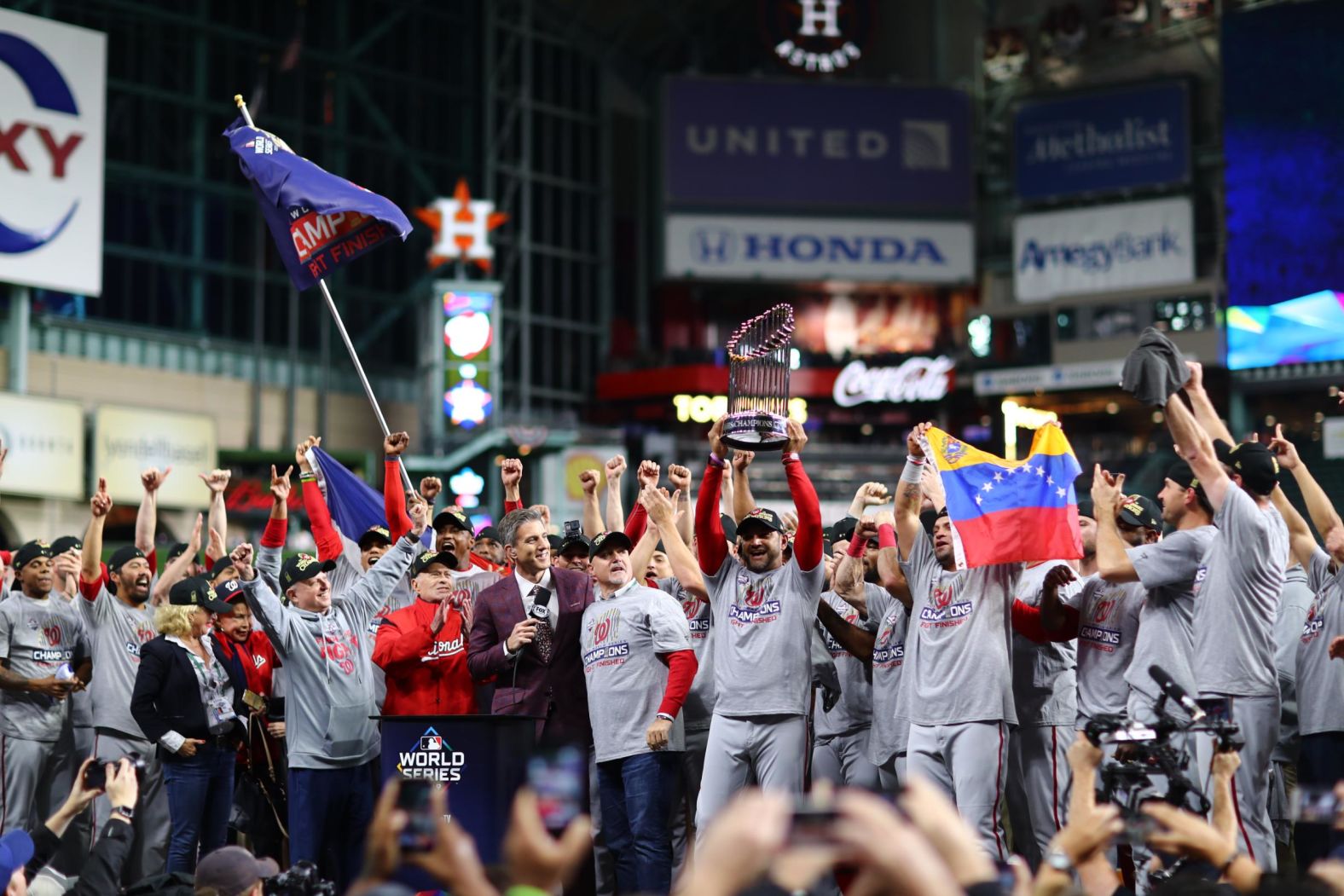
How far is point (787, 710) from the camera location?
9.45 meters

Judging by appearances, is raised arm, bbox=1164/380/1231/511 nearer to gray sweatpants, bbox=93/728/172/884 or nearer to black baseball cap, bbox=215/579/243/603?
black baseball cap, bbox=215/579/243/603

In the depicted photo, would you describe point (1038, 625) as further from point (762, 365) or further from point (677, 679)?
point (762, 365)

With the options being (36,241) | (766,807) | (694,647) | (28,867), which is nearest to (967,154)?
(36,241)

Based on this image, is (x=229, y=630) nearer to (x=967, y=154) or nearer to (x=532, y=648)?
(x=532, y=648)

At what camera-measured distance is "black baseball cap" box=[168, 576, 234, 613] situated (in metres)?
10.7

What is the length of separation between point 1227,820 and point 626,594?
4893 millimetres

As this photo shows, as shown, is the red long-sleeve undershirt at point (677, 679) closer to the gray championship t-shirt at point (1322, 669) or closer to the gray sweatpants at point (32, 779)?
the gray championship t-shirt at point (1322, 669)

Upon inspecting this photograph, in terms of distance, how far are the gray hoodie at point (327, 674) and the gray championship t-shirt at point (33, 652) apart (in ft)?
7.39

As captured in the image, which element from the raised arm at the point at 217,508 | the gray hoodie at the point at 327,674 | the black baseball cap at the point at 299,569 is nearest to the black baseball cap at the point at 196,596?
the black baseball cap at the point at 299,569

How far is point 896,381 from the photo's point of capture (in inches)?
1768

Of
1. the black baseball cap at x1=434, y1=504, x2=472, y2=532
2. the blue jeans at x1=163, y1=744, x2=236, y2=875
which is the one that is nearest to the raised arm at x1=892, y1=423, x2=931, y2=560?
the black baseball cap at x1=434, y1=504, x2=472, y2=532

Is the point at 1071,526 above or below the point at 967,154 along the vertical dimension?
below

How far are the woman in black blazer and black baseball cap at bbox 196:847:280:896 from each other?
4.62 m

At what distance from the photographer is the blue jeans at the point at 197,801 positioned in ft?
34.0
